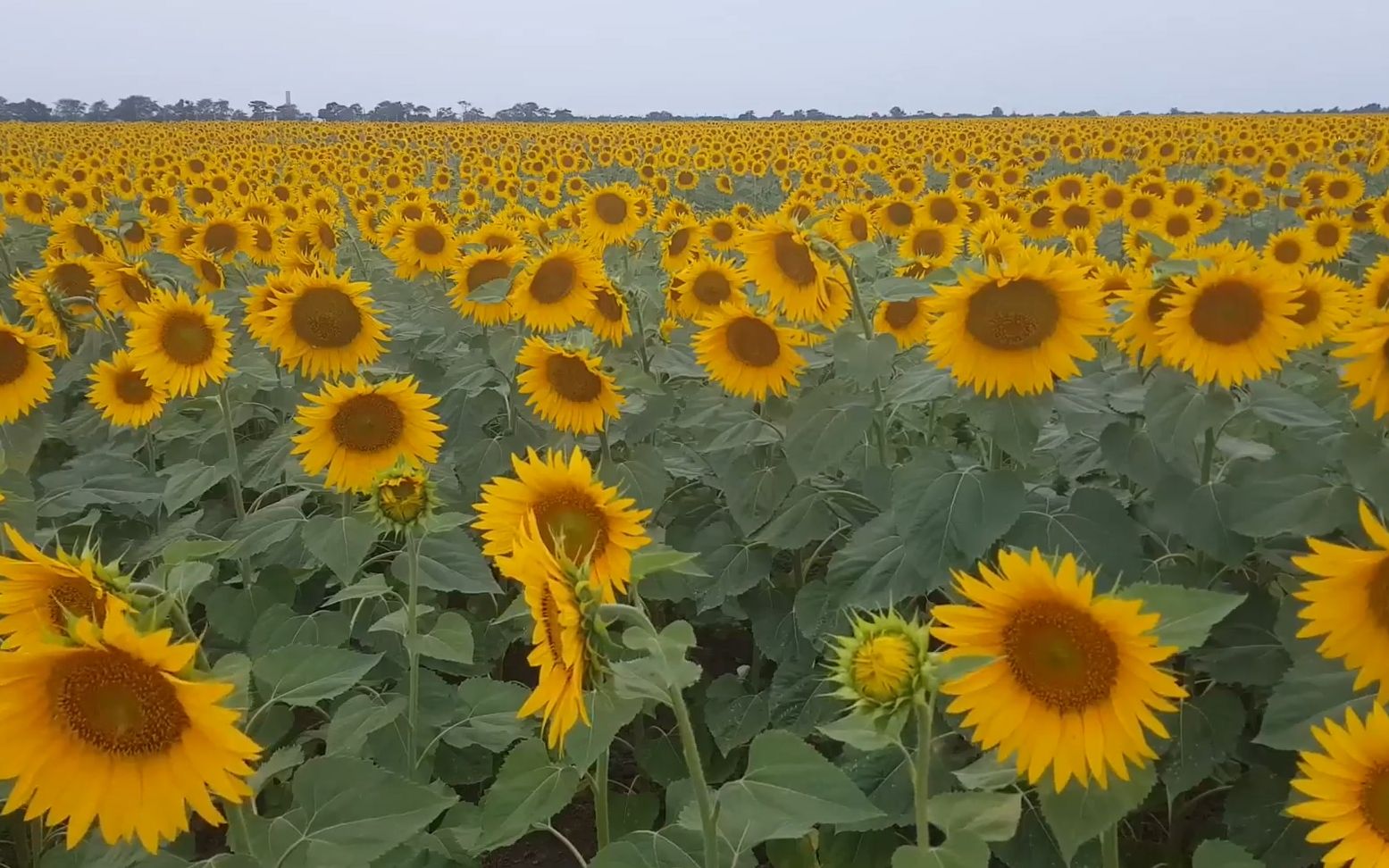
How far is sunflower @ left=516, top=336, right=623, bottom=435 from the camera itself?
3.24 m

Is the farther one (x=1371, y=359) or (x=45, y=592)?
(x=1371, y=359)

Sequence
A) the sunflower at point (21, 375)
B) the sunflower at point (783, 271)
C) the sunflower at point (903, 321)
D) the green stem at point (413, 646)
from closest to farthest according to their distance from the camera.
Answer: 1. the green stem at point (413, 646)
2. the sunflower at point (783, 271)
3. the sunflower at point (21, 375)
4. the sunflower at point (903, 321)

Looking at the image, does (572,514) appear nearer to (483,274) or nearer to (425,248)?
(483,274)

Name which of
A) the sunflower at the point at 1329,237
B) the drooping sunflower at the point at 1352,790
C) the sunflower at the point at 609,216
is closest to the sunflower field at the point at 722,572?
the drooping sunflower at the point at 1352,790

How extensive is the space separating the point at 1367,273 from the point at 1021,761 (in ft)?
7.45

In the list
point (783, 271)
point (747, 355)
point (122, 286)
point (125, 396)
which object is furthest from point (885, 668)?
point (122, 286)

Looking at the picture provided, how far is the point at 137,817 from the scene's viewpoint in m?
1.55

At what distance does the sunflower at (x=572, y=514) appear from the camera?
197 cm

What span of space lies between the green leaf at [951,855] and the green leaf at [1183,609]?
426mm

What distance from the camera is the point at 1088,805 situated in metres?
1.55

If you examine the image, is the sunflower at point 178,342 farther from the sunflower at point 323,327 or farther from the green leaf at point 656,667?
the green leaf at point 656,667

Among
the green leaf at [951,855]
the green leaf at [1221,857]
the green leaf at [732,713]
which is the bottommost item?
the green leaf at [732,713]

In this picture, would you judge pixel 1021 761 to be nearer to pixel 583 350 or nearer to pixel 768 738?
pixel 768 738

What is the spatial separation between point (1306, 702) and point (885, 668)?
1.14m
